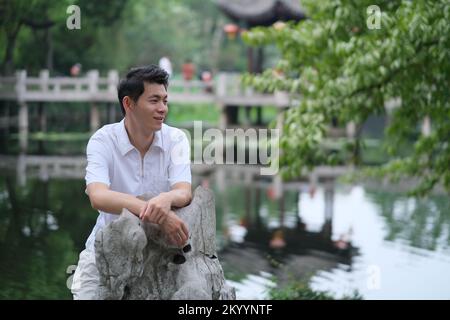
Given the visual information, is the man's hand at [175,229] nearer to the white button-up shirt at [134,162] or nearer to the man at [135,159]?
the man at [135,159]

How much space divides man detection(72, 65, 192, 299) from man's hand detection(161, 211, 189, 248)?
0.03 ft

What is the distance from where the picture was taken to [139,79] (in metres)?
2.48

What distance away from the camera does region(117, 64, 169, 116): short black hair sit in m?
2.47

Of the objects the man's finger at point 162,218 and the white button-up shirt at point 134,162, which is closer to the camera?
the man's finger at point 162,218

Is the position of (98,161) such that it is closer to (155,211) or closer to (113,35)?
(155,211)

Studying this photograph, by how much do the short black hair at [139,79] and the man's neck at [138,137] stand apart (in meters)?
0.09

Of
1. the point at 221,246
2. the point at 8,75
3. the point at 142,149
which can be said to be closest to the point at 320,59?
the point at 221,246

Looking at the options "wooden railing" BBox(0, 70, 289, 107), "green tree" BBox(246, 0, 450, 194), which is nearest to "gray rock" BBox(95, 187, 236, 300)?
"green tree" BBox(246, 0, 450, 194)

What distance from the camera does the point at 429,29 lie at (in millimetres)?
4965

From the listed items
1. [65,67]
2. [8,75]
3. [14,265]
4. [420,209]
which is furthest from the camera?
[65,67]

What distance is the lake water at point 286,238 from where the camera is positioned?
22.9 ft

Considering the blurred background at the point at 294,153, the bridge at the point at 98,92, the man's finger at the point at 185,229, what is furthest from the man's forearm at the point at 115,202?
the bridge at the point at 98,92
